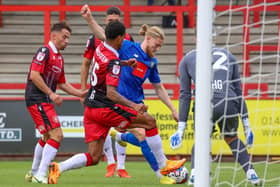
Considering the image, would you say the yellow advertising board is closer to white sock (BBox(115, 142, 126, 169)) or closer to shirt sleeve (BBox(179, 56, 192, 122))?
white sock (BBox(115, 142, 126, 169))

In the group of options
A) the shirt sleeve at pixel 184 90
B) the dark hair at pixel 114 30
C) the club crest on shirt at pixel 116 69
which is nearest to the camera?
the club crest on shirt at pixel 116 69

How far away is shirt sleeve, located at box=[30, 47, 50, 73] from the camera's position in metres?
9.83

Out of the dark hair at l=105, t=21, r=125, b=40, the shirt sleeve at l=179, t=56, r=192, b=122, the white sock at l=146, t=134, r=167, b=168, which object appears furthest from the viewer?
the white sock at l=146, t=134, r=167, b=168

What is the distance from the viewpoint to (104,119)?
8.95 m

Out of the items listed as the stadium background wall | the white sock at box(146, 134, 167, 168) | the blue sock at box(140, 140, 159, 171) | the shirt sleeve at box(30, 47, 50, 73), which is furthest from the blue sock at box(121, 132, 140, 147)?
the stadium background wall

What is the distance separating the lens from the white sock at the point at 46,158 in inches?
383

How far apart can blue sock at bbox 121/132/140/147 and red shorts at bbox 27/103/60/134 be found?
2.86 feet

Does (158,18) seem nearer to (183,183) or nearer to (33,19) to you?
(33,19)

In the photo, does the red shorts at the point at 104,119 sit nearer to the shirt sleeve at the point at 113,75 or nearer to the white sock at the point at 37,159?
the shirt sleeve at the point at 113,75

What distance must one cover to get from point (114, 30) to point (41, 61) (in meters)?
1.51

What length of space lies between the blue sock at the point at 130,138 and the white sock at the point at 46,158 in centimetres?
95

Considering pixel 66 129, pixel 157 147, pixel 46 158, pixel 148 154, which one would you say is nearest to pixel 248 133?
pixel 157 147

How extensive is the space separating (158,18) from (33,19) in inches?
126

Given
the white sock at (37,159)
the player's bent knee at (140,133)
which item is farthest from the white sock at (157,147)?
the white sock at (37,159)
